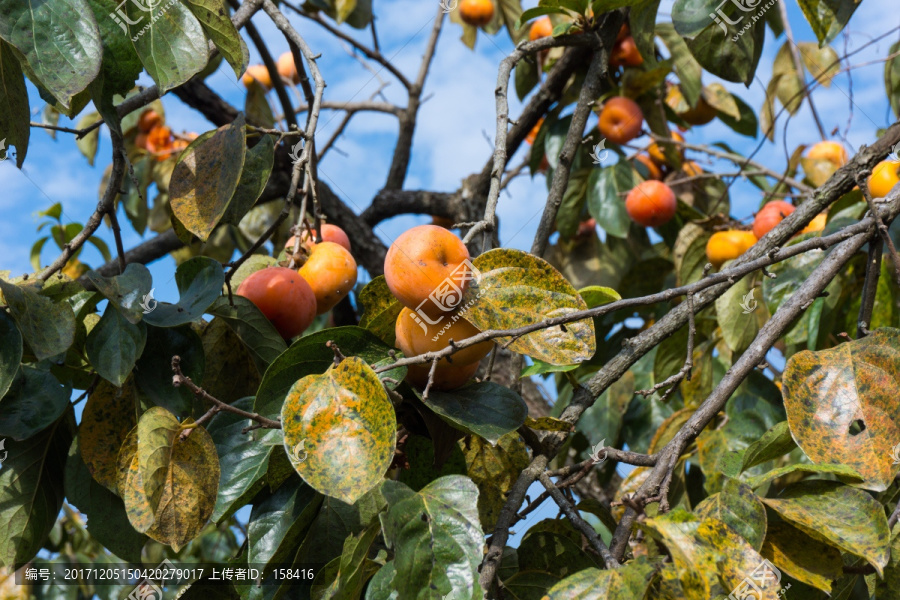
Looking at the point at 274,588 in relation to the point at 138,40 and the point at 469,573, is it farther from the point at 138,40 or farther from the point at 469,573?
the point at 138,40

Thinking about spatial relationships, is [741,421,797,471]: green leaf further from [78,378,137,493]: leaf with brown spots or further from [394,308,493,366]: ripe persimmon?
[78,378,137,493]: leaf with brown spots

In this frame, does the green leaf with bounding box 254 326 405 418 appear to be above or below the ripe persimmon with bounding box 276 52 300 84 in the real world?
below

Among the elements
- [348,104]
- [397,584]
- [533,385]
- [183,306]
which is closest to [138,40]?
[183,306]

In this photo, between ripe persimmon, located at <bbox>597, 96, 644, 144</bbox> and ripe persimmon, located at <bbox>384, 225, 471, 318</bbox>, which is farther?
ripe persimmon, located at <bbox>597, 96, 644, 144</bbox>

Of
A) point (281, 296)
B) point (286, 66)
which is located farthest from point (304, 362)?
point (286, 66)

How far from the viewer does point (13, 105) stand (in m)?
0.84

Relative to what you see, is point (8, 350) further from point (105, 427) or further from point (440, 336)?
point (440, 336)

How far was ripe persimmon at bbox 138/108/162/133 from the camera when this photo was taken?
2266 mm

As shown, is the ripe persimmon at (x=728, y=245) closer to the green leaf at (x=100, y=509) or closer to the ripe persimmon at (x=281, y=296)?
the ripe persimmon at (x=281, y=296)

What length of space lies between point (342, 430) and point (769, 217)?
1273 mm

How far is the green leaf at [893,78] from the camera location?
64.4 inches

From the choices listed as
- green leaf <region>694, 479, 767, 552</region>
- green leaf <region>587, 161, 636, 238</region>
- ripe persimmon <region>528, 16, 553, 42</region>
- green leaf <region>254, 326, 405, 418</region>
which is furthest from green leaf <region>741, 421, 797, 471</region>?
ripe persimmon <region>528, 16, 553, 42</region>

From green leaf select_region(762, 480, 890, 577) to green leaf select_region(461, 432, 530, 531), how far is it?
1.01 ft

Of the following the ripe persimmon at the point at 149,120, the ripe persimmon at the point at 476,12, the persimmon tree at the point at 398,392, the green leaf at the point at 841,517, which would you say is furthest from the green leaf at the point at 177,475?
the ripe persimmon at the point at 476,12
